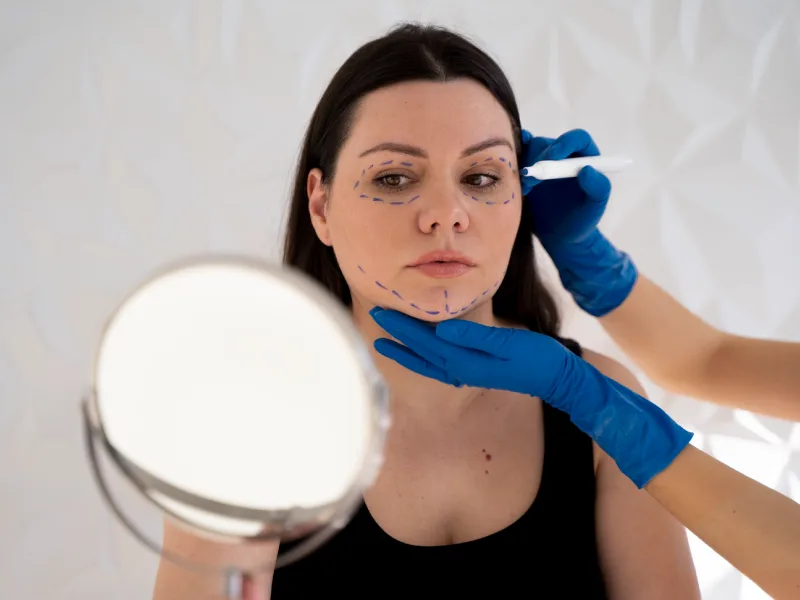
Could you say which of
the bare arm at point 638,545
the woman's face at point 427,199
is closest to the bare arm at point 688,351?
the bare arm at point 638,545

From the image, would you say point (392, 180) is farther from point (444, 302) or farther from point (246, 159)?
point (246, 159)

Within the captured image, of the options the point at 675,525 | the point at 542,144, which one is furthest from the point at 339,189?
the point at 675,525

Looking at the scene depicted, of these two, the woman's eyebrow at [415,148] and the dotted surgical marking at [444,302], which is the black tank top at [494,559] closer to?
the dotted surgical marking at [444,302]

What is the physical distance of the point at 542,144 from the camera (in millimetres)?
1036

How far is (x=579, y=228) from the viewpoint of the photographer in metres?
1.12

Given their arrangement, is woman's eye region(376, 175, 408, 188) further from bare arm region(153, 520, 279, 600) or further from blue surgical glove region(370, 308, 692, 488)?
bare arm region(153, 520, 279, 600)

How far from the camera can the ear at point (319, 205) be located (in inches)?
38.1

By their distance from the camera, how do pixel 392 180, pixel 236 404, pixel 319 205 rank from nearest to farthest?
1. pixel 236 404
2. pixel 392 180
3. pixel 319 205

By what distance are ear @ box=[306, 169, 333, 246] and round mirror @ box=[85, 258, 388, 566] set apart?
17.1 inches

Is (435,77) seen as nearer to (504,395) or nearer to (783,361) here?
(504,395)

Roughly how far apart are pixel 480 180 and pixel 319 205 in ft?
0.78

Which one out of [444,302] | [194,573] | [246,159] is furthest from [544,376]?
[246,159]

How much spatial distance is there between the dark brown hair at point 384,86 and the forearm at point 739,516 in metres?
0.42

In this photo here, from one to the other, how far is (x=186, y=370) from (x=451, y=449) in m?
0.55
